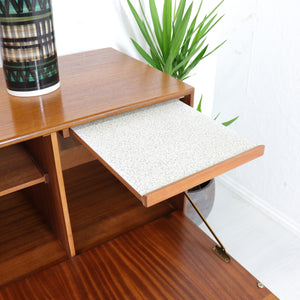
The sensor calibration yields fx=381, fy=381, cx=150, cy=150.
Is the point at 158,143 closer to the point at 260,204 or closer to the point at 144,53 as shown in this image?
the point at 144,53

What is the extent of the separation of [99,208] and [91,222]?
75 mm

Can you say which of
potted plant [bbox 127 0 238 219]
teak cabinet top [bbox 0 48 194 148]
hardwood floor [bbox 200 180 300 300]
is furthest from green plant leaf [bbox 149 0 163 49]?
hardwood floor [bbox 200 180 300 300]

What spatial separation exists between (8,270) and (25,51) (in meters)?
0.63

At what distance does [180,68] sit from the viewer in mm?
1691

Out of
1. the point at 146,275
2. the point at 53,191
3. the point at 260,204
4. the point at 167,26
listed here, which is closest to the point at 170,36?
Answer: the point at 167,26

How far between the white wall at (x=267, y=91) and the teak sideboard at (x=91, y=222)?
90 centimetres

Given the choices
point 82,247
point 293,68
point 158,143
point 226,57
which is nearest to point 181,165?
point 158,143

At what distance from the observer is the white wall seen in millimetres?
1874

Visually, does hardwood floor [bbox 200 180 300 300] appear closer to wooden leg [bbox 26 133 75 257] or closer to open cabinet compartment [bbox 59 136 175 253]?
open cabinet compartment [bbox 59 136 175 253]

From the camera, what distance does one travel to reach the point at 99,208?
53.2 inches

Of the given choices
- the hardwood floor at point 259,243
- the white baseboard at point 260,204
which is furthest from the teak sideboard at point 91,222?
the white baseboard at point 260,204

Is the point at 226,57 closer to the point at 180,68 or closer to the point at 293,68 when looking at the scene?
the point at 293,68

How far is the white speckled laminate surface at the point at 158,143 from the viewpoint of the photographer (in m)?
0.84

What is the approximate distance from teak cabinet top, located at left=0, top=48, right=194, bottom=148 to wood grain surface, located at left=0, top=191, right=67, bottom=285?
0.43 meters
